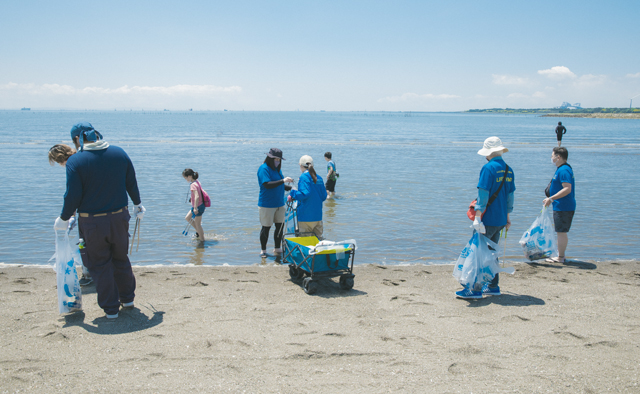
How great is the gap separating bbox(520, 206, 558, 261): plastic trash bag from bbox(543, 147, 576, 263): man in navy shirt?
113mm

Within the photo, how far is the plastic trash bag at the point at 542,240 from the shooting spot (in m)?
7.06

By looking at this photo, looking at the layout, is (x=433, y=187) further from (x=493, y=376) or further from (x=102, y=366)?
(x=102, y=366)

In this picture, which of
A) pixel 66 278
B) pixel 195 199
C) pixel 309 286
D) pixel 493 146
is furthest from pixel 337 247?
pixel 195 199

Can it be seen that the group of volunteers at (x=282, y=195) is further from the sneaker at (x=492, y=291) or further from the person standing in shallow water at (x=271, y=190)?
the sneaker at (x=492, y=291)

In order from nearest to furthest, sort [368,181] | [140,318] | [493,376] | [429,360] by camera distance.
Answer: [493,376] → [429,360] → [140,318] → [368,181]

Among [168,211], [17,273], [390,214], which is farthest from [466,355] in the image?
[168,211]

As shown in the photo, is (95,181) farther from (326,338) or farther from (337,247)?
(337,247)

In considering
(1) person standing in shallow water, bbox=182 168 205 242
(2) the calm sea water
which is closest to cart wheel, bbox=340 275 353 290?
(2) the calm sea water

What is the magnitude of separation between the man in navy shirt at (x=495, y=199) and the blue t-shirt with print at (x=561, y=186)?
2018 mm

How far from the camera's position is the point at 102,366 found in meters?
3.64

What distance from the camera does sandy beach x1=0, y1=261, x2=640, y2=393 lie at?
3.44 meters

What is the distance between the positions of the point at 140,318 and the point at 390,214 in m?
7.76

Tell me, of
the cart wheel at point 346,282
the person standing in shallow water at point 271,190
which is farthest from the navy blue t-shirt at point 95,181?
the cart wheel at point 346,282

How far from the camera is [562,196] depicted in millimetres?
6746
